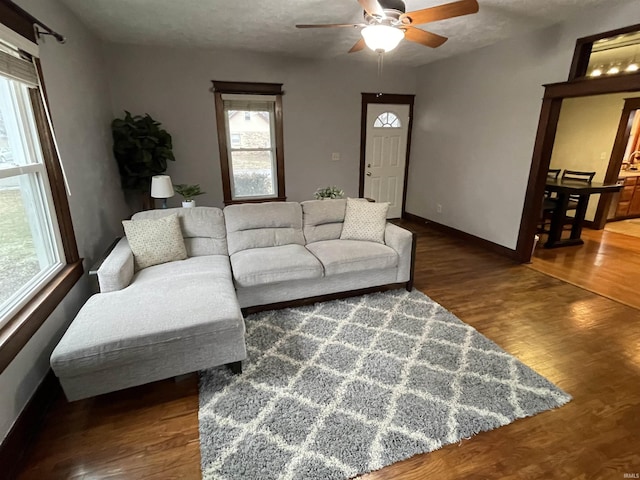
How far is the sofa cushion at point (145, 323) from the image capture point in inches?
65.5

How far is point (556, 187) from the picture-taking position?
422 centimetres

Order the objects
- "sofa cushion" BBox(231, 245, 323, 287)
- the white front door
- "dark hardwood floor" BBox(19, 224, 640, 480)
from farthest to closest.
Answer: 1. the white front door
2. "sofa cushion" BBox(231, 245, 323, 287)
3. "dark hardwood floor" BBox(19, 224, 640, 480)

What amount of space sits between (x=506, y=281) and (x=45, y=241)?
13.5ft

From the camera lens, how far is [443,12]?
212 cm

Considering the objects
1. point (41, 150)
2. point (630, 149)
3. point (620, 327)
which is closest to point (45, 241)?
point (41, 150)

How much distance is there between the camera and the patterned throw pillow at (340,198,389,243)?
130 inches

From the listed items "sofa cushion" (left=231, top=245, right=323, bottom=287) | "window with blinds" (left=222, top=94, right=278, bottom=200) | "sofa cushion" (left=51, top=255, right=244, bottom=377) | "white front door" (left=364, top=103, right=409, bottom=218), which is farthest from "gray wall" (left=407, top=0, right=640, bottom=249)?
"sofa cushion" (left=51, top=255, right=244, bottom=377)

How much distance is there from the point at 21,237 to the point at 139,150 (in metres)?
2.02

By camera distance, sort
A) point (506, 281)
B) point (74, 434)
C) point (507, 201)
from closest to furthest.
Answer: point (74, 434) → point (506, 281) → point (507, 201)

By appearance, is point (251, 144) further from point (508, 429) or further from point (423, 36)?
point (508, 429)

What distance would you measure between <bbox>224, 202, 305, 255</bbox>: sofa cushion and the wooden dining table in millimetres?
3453

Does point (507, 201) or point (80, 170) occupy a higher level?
point (80, 170)

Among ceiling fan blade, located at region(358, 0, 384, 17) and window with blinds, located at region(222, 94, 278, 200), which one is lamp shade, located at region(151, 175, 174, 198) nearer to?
window with blinds, located at region(222, 94, 278, 200)

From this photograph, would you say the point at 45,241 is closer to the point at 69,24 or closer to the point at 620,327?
the point at 69,24
